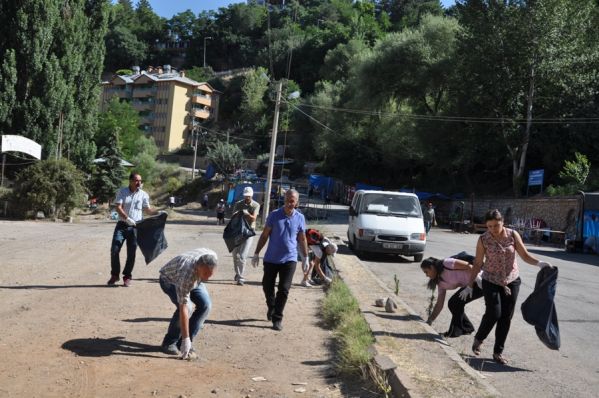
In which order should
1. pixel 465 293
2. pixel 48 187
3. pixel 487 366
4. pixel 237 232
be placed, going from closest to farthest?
pixel 487 366 < pixel 465 293 < pixel 237 232 < pixel 48 187

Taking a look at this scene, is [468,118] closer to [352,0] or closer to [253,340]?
[253,340]

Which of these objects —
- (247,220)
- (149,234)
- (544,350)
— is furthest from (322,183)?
(544,350)

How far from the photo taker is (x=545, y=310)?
6.17 meters

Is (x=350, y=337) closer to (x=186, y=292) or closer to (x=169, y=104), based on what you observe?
(x=186, y=292)

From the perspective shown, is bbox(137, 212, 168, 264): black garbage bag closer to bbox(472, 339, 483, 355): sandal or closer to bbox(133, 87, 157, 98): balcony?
bbox(472, 339, 483, 355): sandal

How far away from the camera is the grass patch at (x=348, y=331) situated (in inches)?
209

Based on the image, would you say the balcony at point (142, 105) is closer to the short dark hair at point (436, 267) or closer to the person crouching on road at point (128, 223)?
the person crouching on road at point (128, 223)

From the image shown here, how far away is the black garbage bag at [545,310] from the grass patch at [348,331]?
174cm

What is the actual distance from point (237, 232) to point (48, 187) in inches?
797

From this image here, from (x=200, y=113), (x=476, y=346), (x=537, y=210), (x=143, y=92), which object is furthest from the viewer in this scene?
(x=143, y=92)

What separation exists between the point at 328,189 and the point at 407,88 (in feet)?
65.1

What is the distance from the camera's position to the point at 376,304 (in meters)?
8.41

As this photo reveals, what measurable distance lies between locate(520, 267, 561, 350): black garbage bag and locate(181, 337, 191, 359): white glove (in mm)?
3524

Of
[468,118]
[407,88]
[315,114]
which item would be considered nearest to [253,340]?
[468,118]
